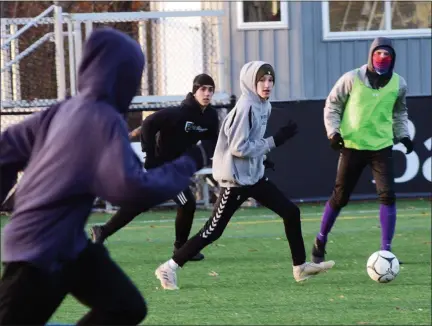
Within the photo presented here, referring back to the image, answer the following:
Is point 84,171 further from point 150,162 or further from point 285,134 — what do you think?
point 150,162

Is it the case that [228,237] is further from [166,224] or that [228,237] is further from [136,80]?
[136,80]

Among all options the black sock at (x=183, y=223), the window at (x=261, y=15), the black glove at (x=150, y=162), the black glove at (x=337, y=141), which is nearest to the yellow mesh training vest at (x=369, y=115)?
the black glove at (x=337, y=141)

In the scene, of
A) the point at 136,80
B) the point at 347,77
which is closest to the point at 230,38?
the point at 347,77

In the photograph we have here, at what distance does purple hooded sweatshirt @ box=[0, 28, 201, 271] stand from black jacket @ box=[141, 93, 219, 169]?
16.9 ft

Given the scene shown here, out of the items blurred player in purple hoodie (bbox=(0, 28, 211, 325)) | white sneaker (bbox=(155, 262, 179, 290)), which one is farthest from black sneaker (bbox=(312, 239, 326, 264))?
blurred player in purple hoodie (bbox=(0, 28, 211, 325))

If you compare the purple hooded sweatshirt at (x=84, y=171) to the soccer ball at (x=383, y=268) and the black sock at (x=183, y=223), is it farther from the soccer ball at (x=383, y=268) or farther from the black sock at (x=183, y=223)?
the black sock at (x=183, y=223)

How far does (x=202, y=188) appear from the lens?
1625cm

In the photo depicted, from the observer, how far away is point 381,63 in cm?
989

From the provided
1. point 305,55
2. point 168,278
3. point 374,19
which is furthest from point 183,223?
point 374,19

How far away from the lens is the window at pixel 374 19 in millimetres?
17391

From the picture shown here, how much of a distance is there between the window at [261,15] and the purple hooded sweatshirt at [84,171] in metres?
12.4

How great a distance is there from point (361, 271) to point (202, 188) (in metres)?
6.57

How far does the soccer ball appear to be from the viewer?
29.8 ft

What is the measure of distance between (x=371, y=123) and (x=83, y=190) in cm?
572
